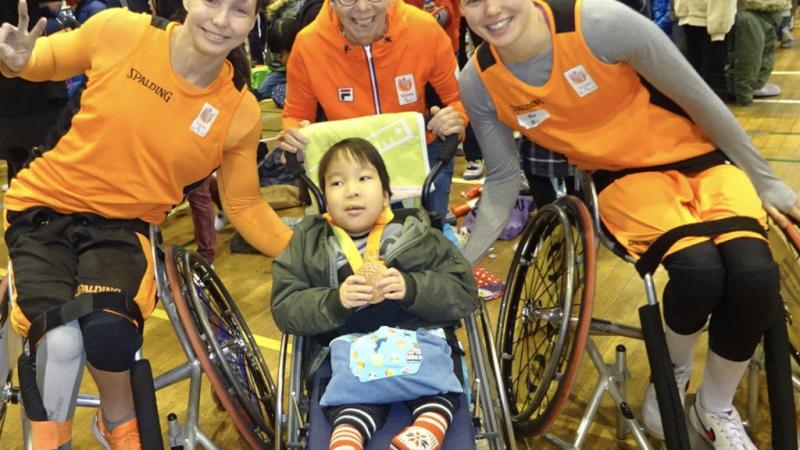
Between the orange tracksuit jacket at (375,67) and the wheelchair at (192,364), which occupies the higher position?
the orange tracksuit jacket at (375,67)

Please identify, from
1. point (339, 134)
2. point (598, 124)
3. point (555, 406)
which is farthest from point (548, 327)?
point (339, 134)

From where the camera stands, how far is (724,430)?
6.14 feet

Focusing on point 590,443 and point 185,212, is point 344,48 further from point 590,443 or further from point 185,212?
point 185,212

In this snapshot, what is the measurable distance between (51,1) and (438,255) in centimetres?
207

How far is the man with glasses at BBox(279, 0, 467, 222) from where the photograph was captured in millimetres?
2457

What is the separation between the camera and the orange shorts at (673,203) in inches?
69.7

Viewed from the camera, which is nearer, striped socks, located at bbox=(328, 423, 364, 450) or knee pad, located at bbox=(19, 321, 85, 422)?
striped socks, located at bbox=(328, 423, 364, 450)

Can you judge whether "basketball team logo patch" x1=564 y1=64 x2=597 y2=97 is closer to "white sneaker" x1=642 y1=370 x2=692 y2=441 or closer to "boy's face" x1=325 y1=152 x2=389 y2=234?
"boy's face" x1=325 y1=152 x2=389 y2=234

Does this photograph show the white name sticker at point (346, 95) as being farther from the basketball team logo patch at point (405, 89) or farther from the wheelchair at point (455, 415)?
the wheelchair at point (455, 415)

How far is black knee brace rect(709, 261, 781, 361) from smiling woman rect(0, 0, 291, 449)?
1305 millimetres

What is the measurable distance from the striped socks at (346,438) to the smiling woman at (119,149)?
0.55m

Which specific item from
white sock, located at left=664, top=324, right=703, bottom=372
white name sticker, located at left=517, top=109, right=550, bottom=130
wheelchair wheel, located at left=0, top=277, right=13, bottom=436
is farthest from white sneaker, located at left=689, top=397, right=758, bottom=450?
wheelchair wheel, located at left=0, top=277, right=13, bottom=436

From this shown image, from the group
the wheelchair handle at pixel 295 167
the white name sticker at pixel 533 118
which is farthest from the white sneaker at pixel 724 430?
the wheelchair handle at pixel 295 167

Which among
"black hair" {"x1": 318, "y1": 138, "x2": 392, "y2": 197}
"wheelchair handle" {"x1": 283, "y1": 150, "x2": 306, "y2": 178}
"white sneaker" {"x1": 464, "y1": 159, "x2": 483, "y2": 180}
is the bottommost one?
"white sneaker" {"x1": 464, "y1": 159, "x2": 483, "y2": 180}
